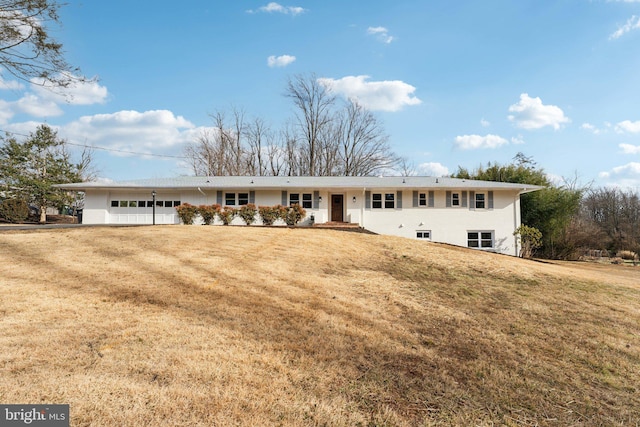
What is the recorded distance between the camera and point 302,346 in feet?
12.6

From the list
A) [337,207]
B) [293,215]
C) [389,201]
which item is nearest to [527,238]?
[389,201]

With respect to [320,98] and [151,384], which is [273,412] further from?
[320,98]

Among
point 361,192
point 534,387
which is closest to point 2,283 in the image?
point 534,387

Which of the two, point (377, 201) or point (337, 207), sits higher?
point (377, 201)

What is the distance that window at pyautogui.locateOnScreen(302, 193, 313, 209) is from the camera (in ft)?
63.5

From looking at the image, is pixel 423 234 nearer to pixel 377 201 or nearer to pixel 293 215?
pixel 377 201

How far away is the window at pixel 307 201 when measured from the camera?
762 inches

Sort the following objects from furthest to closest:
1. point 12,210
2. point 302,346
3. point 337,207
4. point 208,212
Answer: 1. point 12,210
2. point 337,207
3. point 208,212
4. point 302,346

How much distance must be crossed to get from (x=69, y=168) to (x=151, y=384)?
124 ft

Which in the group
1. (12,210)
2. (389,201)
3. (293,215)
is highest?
(389,201)

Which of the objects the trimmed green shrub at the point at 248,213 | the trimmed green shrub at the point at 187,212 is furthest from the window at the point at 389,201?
the trimmed green shrub at the point at 187,212

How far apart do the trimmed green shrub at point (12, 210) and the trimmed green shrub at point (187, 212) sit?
1803 centimetres

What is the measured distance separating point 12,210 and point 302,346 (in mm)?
32611

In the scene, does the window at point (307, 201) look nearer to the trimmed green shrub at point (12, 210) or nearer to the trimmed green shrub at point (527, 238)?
the trimmed green shrub at point (527, 238)
